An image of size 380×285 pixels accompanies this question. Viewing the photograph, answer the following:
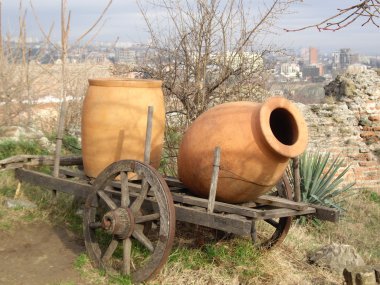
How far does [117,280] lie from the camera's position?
A: 11.9 ft

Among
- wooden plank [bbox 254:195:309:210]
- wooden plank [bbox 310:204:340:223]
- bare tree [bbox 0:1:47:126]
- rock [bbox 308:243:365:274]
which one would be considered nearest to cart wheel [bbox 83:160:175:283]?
wooden plank [bbox 254:195:309:210]

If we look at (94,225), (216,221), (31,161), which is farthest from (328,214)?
(31,161)

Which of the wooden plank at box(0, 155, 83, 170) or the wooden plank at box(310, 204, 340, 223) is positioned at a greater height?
the wooden plank at box(0, 155, 83, 170)

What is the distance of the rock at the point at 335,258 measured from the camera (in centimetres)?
456

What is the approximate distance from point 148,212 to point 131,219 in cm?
50

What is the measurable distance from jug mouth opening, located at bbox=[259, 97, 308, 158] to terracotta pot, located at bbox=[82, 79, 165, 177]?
107 centimetres

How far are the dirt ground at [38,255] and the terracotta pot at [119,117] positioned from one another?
2.39 ft

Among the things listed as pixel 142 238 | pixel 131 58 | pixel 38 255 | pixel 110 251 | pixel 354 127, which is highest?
pixel 131 58

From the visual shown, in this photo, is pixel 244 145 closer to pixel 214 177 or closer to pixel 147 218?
pixel 214 177

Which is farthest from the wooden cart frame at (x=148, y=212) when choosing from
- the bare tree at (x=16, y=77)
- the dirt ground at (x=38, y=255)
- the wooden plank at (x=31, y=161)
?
the bare tree at (x=16, y=77)

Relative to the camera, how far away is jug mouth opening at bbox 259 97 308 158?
3.51 meters

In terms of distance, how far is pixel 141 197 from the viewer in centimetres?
363

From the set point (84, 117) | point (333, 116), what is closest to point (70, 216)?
point (84, 117)

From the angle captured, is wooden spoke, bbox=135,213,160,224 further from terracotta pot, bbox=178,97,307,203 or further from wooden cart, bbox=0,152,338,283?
terracotta pot, bbox=178,97,307,203
